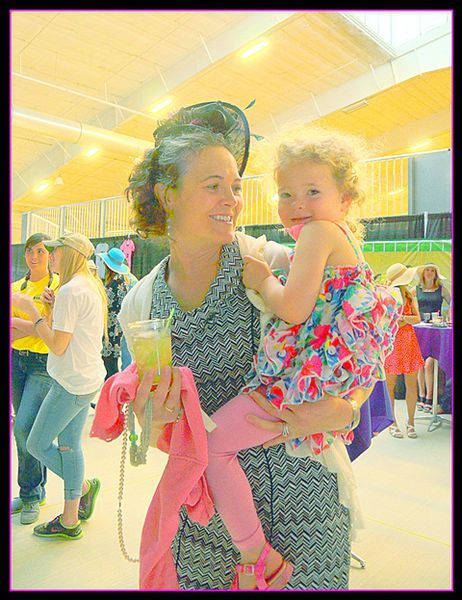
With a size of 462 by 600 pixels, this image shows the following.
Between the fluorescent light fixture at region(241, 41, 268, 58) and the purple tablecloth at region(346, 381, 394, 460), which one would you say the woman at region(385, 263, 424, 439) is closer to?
the purple tablecloth at region(346, 381, 394, 460)

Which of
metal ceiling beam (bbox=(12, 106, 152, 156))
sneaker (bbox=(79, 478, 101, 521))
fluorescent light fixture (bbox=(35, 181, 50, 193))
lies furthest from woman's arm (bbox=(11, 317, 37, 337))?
fluorescent light fixture (bbox=(35, 181, 50, 193))

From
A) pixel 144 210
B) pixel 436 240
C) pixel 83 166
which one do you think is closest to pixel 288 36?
pixel 436 240

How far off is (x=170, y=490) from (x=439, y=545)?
2329 millimetres

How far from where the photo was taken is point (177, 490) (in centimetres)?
115

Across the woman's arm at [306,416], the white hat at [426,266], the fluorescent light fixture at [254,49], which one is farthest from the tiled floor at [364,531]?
the fluorescent light fixture at [254,49]

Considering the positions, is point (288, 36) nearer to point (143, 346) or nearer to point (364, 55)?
point (364, 55)

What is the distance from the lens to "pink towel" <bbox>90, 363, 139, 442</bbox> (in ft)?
3.69

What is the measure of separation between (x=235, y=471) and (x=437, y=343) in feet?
14.8

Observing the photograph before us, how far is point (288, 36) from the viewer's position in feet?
27.0

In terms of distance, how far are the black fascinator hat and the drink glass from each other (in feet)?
1.75

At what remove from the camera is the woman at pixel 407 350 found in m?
4.99

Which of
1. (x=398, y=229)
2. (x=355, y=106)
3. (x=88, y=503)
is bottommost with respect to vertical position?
(x=88, y=503)

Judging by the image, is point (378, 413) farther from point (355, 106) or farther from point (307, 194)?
point (355, 106)

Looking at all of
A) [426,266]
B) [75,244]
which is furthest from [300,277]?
[426,266]
